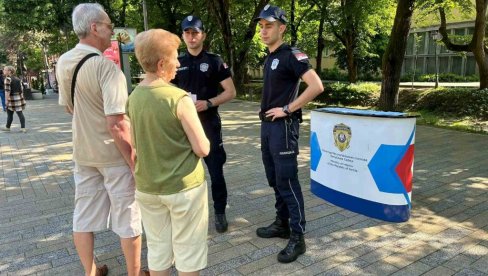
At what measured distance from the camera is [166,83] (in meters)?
2.20

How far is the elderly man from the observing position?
2.47 m

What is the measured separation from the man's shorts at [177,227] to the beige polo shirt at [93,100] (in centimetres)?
49

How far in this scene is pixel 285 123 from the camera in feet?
10.5

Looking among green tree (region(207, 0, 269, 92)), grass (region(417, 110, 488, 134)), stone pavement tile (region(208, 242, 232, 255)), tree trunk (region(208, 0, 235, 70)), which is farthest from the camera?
green tree (region(207, 0, 269, 92))

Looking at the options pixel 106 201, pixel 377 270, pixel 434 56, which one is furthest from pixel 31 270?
pixel 434 56

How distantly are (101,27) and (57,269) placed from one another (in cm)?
203

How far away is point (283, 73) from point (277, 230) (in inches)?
59.3

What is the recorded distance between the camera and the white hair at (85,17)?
8.23 ft

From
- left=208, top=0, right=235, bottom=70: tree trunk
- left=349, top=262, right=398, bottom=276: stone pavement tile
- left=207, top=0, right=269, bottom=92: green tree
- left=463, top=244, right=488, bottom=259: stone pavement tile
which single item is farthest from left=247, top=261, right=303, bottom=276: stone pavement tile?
left=208, top=0, right=235, bottom=70: tree trunk

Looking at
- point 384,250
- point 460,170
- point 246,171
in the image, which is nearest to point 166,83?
point 384,250

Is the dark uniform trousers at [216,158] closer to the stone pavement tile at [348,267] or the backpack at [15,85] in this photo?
the stone pavement tile at [348,267]

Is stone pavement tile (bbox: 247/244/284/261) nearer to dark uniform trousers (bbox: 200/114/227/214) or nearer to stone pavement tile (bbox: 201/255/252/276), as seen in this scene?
stone pavement tile (bbox: 201/255/252/276)

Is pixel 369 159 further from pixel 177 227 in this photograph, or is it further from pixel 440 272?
pixel 177 227

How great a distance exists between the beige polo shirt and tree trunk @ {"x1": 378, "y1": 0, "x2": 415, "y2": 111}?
7460 mm
